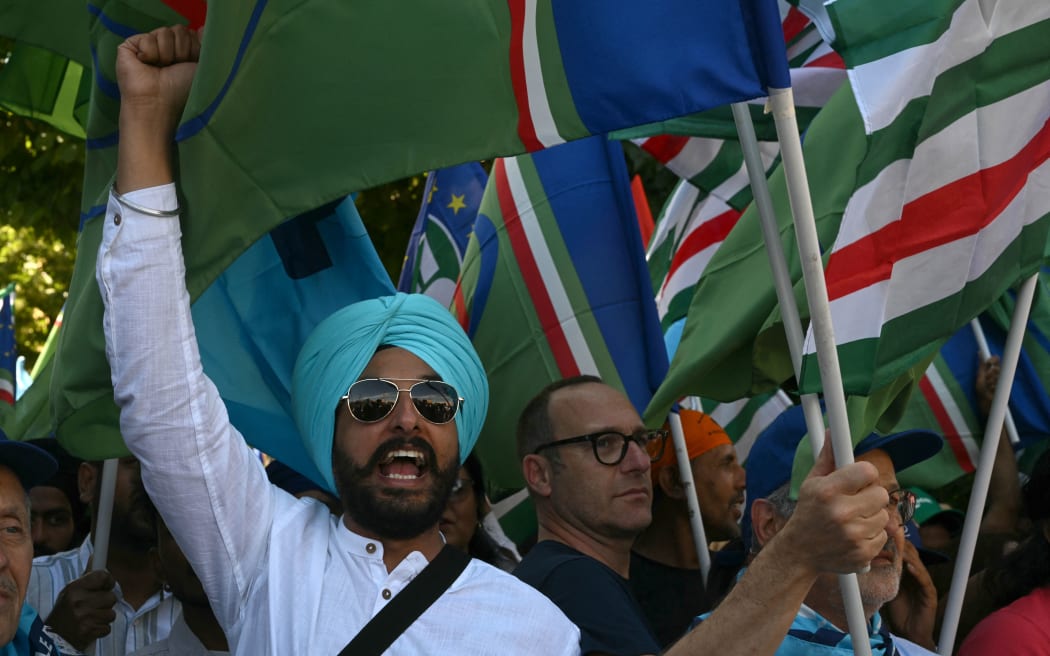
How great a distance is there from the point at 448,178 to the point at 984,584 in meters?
3.51

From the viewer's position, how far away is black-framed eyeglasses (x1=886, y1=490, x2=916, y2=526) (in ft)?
13.3

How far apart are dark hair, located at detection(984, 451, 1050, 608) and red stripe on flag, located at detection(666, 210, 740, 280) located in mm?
1848

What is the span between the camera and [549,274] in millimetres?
5699

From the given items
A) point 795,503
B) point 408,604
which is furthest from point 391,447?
point 795,503

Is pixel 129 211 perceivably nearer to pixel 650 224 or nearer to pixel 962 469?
pixel 962 469

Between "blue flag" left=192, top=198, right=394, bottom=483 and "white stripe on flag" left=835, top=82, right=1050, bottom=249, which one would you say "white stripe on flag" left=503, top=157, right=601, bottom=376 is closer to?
"blue flag" left=192, top=198, right=394, bottom=483

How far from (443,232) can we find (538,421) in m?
2.44

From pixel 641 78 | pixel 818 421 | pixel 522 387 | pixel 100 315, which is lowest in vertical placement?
pixel 522 387

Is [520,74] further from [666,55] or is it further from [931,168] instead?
[931,168]

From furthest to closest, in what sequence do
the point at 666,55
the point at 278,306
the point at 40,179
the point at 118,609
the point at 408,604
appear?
1. the point at 40,179
2. the point at 118,609
3. the point at 278,306
4. the point at 408,604
5. the point at 666,55

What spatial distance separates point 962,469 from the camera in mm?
6367

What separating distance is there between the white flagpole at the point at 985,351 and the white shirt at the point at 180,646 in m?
3.43

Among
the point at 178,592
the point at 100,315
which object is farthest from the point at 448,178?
the point at 100,315

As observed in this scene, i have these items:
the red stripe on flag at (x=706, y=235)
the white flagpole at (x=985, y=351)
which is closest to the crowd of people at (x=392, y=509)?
the white flagpole at (x=985, y=351)
